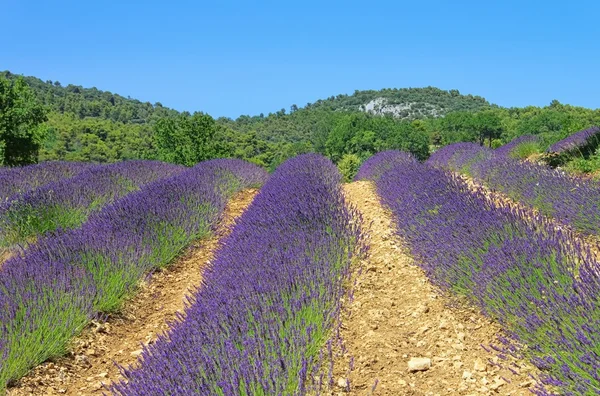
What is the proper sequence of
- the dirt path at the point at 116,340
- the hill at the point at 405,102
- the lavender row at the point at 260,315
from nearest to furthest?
the lavender row at the point at 260,315, the dirt path at the point at 116,340, the hill at the point at 405,102

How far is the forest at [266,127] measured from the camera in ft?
59.1

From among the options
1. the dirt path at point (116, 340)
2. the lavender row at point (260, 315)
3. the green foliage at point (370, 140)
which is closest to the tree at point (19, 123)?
the dirt path at point (116, 340)

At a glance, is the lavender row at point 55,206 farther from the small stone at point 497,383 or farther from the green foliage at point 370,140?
the green foliage at point 370,140

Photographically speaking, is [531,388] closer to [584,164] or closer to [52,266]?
[52,266]

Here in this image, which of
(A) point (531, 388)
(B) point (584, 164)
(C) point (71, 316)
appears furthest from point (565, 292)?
(B) point (584, 164)

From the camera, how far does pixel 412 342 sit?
2797 millimetres

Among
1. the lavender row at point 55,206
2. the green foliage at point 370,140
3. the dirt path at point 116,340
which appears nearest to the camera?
the dirt path at point 116,340

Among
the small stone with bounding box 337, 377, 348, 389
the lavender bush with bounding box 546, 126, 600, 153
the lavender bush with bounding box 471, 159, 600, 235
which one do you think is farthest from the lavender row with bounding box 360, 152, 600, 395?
the lavender bush with bounding box 546, 126, 600, 153

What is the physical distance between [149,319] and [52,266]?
80cm

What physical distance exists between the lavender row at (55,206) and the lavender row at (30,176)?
923mm

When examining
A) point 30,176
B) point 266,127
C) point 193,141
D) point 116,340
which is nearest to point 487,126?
point 266,127

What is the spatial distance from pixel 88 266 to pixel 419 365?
256 cm

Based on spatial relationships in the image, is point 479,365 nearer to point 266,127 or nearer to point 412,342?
point 412,342

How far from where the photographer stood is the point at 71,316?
10.4 ft
